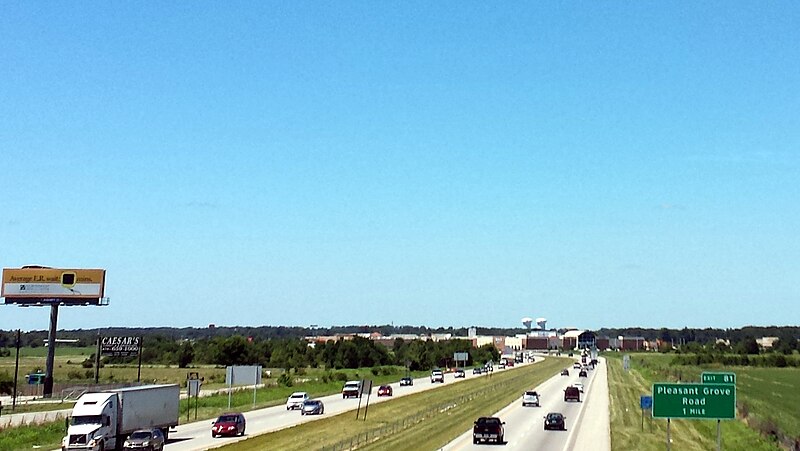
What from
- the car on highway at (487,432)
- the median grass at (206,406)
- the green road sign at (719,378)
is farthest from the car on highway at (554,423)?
the median grass at (206,406)

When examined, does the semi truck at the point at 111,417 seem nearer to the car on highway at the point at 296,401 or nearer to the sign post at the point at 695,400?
the sign post at the point at 695,400

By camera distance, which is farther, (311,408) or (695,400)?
(311,408)

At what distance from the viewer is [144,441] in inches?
1724

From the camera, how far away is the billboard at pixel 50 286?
109125 millimetres

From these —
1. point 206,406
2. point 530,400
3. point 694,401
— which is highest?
point 694,401

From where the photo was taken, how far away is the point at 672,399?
3938 centimetres

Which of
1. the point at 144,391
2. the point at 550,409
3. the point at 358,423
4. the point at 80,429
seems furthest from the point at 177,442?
the point at 550,409

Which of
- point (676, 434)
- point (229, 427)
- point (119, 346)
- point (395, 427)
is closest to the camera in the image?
point (229, 427)

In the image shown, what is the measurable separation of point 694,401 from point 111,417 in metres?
28.6

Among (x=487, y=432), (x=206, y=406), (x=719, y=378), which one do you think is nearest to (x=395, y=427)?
(x=487, y=432)

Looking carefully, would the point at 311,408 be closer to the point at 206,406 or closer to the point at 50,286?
the point at 206,406

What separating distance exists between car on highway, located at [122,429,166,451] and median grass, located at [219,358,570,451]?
3617 mm

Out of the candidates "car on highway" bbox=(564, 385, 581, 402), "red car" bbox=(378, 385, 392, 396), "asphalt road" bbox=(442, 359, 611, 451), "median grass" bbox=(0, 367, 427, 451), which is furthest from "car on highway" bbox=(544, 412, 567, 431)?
"red car" bbox=(378, 385, 392, 396)

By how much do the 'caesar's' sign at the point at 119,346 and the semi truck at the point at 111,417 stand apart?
56.4 m
